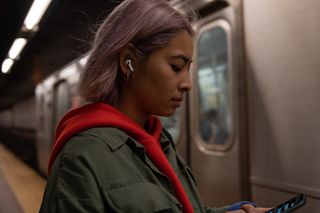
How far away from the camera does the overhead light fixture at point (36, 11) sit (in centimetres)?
532

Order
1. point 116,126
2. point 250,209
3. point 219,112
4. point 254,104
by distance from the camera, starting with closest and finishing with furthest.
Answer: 1. point 116,126
2. point 250,209
3. point 254,104
4. point 219,112

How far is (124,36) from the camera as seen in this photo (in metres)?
0.95

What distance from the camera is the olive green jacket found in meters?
0.78

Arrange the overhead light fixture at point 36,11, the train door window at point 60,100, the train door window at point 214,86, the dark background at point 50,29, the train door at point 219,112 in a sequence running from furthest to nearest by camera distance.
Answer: the dark background at point 50,29
the train door window at point 60,100
the overhead light fixture at point 36,11
the train door window at point 214,86
the train door at point 219,112

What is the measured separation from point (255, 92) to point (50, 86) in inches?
255

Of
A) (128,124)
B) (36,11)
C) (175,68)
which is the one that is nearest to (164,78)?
(175,68)

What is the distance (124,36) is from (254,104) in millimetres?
1335

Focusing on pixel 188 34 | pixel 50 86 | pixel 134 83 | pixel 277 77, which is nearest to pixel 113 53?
pixel 134 83

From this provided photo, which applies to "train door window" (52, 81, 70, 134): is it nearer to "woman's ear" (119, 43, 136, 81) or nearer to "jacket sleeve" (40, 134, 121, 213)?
"woman's ear" (119, 43, 136, 81)

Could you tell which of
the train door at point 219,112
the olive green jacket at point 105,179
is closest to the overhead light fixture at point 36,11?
the train door at point 219,112

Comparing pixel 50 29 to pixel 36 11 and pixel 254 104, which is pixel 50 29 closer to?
pixel 36 11

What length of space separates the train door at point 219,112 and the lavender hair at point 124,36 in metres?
1.34

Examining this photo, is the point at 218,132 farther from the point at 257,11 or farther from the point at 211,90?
the point at 257,11

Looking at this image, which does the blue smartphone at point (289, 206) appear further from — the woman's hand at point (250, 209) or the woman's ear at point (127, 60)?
the woman's ear at point (127, 60)
